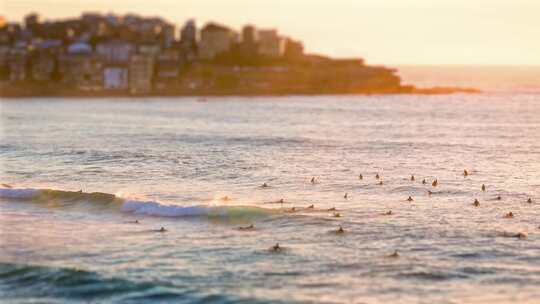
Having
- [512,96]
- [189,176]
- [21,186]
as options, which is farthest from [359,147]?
[512,96]

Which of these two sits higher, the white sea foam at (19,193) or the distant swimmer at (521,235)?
the distant swimmer at (521,235)

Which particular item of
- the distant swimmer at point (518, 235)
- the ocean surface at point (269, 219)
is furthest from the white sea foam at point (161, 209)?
the distant swimmer at point (518, 235)

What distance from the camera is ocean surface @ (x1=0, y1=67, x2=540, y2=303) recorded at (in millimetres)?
32875

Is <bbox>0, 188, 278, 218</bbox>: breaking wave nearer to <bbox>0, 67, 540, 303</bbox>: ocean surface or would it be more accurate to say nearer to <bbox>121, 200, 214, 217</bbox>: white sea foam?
<bbox>121, 200, 214, 217</bbox>: white sea foam

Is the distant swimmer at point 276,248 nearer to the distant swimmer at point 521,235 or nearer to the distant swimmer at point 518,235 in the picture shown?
the distant swimmer at point 518,235

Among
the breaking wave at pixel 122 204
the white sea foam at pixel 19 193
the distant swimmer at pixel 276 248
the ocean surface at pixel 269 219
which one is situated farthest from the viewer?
the white sea foam at pixel 19 193

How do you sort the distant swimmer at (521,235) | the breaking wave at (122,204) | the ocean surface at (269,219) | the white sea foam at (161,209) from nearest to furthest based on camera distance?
the ocean surface at (269,219) < the distant swimmer at (521,235) < the breaking wave at (122,204) < the white sea foam at (161,209)

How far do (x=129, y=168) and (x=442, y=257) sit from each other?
117 feet

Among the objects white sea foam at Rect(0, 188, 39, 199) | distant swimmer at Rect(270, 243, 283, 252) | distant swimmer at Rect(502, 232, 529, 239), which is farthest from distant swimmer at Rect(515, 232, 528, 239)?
white sea foam at Rect(0, 188, 39, 199)

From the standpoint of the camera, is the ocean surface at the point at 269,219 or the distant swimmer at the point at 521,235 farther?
the distant swimmer at the point at 521,235

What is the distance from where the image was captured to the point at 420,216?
148ft

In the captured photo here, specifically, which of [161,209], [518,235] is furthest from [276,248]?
[161,209]

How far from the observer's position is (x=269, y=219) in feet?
148

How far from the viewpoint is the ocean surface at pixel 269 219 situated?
32875 millimetres
